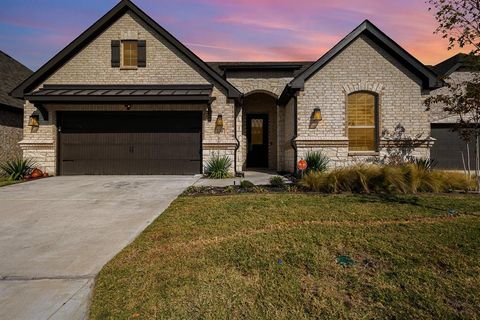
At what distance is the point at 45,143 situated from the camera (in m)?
11.8

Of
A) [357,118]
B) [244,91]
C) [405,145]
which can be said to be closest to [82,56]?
[244,91]

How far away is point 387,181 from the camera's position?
299 inches

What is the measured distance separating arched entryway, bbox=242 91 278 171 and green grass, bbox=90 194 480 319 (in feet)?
34.0

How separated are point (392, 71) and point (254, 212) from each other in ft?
31.1

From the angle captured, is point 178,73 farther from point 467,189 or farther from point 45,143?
point 467,189

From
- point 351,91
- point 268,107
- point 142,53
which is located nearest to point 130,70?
point 142,53

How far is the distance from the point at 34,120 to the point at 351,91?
13.3 m

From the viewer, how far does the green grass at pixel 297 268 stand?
2.48 meters

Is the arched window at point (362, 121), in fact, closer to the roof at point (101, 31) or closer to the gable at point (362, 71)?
the gable at point (362, 71)

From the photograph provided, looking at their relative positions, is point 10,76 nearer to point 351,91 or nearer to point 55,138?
point 55,138

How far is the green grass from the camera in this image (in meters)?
2.48

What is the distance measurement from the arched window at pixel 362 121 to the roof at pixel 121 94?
5.93 meters

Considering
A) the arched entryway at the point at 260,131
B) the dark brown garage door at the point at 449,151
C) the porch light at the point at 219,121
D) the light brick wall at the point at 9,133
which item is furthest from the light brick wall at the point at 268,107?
the light brick wall at the point at 9,133

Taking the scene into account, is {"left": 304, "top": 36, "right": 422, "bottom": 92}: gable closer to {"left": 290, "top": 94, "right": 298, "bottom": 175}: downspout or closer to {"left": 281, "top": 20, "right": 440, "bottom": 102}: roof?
{"left": 281, "top": 20, "right": 440, "bottom": 102}: roof
